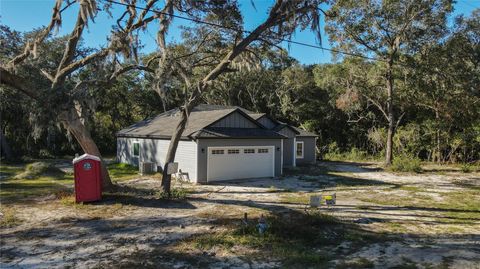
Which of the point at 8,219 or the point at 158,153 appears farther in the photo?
the point at 158,153

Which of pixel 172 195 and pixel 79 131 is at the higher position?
pixel 79 131

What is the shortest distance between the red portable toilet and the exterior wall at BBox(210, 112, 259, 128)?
6.73 meters

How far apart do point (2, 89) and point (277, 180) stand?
1679 centimetres

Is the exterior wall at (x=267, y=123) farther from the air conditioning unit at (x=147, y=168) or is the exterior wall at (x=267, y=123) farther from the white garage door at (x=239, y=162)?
the air conditioning unit at (x=147, y=168)

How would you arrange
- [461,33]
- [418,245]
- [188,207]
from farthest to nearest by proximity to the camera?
[461,33], [188,207], [418,245]

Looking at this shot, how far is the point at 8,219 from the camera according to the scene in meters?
8.27

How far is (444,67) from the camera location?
19.9 metres

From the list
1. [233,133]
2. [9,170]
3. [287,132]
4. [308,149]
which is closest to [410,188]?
[233,133]

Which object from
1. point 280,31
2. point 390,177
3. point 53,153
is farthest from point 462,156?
point 53,153

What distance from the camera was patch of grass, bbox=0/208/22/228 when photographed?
25.9ft

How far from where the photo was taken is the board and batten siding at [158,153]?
1466cm

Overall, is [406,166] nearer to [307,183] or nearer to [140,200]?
[307,183]

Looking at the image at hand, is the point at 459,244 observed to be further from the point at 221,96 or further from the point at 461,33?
the point at 221,96

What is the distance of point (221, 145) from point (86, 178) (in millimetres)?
6255
